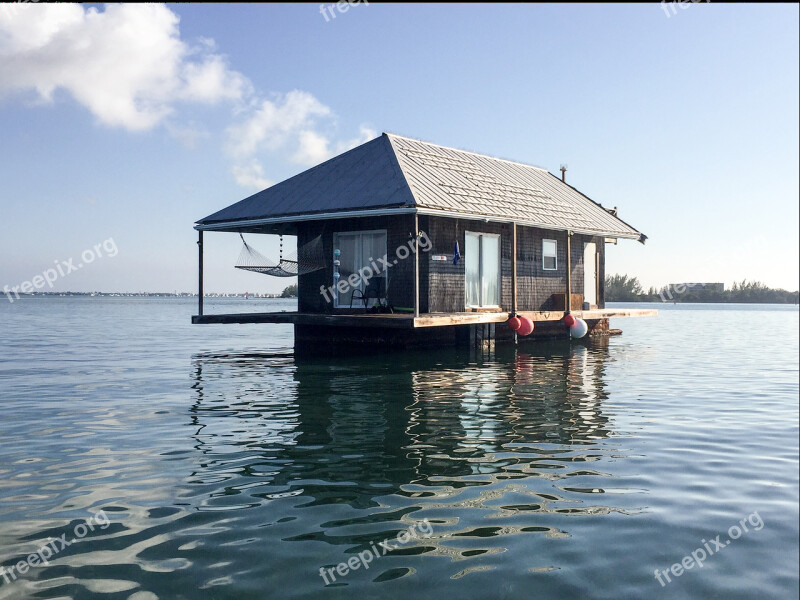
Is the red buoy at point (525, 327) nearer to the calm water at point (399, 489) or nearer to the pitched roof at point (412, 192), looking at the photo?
the pitched roof at point (412, 192)

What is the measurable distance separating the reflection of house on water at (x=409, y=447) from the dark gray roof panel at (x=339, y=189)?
200 inches

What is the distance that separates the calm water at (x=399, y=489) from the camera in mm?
4836

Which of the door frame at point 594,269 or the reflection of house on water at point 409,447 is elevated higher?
the door frame at point 594,269

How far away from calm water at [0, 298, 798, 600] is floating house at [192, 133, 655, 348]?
5.70 meters

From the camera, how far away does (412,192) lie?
18.4 meters

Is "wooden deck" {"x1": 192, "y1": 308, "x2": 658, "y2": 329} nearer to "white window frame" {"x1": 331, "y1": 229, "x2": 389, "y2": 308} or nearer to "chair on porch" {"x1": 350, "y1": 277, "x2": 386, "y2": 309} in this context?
"white window frame" {"x1": 331, "y1": 229, "x2": 389, "y2": 308}

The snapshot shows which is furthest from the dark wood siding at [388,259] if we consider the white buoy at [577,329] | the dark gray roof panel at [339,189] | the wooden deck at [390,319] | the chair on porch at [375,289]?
the white buoy at [577,329]

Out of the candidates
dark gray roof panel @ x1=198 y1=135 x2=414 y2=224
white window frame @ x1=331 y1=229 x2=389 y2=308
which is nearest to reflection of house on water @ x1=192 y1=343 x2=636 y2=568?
white window frame @ x1=331 y1=229 x2=389 y2=308

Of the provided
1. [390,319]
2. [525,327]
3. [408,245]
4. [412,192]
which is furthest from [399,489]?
[525,327]

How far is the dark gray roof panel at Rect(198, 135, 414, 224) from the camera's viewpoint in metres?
19.1

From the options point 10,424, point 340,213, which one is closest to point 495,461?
point 10,424

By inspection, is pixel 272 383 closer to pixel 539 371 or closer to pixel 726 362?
pixel 539 371

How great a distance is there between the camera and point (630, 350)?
25.6m

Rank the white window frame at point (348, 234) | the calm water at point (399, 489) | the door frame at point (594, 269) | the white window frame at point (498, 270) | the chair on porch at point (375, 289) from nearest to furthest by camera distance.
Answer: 1. the calm water at point (399, 489)
2. the chair on porch at point (375, 289)
3. the white window frame at point (348, 234)
4. the white window frame at point (498, 270)
5. the door frame at point (594, 269)
